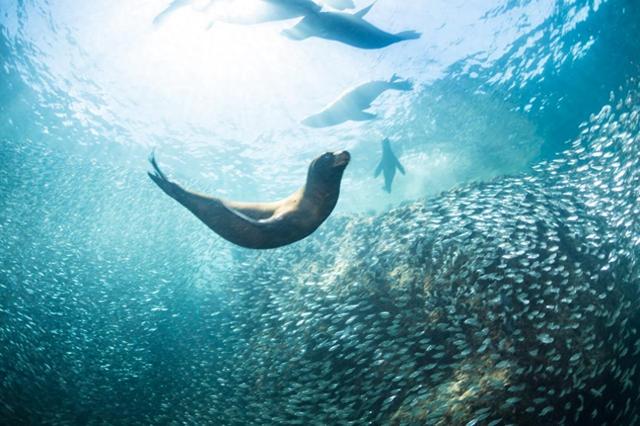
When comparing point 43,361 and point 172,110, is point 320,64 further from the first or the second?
point 43,361

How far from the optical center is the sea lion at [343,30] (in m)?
5.21

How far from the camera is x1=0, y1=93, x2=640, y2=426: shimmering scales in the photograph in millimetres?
5992

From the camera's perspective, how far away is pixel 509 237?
6.94m

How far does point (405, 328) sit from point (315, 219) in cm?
439

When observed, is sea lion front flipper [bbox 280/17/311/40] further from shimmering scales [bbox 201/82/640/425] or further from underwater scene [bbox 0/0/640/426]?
shimmering scales [bbox 201/82/640/425]

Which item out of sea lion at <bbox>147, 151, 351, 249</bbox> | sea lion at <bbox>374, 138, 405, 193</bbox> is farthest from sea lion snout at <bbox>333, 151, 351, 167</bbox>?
sea lion at <bbox>374, 138, 405, 193</bbox>

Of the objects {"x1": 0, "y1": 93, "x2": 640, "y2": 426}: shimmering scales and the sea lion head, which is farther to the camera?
{"x1": 0, "y1": 93, "x2": 640, "y2": 426}: shimmering scales

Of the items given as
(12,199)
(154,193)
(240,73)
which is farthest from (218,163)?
(12,199)

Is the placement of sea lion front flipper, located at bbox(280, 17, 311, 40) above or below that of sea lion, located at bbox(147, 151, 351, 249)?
above

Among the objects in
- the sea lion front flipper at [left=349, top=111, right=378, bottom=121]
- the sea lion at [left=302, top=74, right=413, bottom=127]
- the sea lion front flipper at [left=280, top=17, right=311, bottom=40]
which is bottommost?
the sea lion front flipper at [left=280, top=17, right=311, bottom=40]

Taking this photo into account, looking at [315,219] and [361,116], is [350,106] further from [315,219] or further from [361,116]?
[315,219]

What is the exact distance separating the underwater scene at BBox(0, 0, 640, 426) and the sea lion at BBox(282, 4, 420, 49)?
0.03 meters

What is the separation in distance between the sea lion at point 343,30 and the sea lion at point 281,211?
272 cm

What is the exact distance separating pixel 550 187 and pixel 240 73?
1281cm
